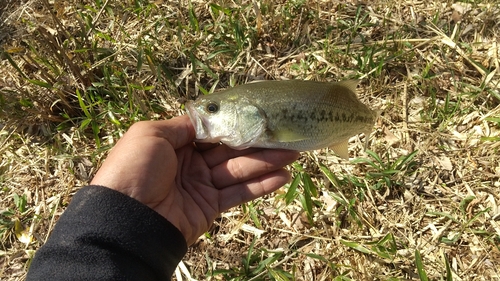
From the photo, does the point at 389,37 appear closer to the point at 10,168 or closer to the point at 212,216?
the point at 212,216

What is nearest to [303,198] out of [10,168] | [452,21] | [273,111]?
[273,111]

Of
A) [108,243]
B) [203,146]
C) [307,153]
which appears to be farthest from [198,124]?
[307,153]

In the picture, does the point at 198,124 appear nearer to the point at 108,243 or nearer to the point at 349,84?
the point at 108,243

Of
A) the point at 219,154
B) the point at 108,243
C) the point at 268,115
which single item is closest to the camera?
the point at 108,243

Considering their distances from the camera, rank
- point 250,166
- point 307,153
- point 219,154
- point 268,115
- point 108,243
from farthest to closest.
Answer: point 307,153, point 219,154, point 250,166, point 268,115, point 108,243

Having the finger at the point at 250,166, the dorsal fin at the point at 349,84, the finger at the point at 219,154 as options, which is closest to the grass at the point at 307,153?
the finger at the point at 250,166

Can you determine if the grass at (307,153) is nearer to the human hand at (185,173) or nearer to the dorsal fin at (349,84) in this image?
the human hand at (185,173)

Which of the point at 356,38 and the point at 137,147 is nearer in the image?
the point at 137,147

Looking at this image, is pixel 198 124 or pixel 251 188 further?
pixel 251 188
